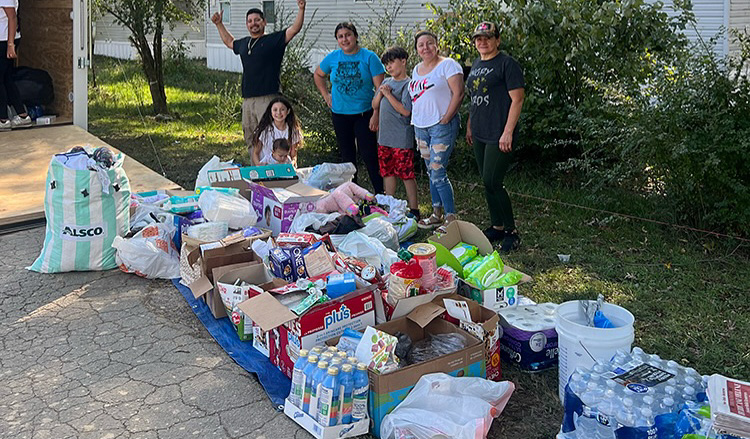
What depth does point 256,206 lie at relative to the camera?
5941mm

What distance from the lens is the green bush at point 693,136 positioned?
17.0 feet

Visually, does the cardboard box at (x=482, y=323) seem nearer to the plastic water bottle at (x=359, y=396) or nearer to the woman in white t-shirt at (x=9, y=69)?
the plastic water bottle at (x=359, y=396)

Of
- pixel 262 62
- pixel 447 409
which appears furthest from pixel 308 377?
pixel 262 62

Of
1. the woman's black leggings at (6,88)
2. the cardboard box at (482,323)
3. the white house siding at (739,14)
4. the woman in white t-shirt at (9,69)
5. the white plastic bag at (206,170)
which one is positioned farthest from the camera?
the white house siding at (739,14)

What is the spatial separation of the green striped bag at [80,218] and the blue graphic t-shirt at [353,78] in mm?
2098

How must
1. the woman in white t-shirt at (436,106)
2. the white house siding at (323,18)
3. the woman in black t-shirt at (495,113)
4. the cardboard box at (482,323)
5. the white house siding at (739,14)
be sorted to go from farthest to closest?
the white house siding at (323,18), the white house siding at (739,14), the woman in white t-shirt at (436,106), the woman in black t-shirt at (495,113), the cardboard box at (482,323)

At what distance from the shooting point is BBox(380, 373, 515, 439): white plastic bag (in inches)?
119

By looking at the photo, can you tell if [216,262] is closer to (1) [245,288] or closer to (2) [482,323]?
(1) [245,288]

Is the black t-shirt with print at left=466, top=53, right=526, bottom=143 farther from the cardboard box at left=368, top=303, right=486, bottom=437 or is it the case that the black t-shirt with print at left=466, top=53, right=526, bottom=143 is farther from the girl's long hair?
the cardboard box at left=368, top=303, right=486, bottom=437

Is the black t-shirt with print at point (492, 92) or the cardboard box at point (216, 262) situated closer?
the cardboard box at point (216, 262)

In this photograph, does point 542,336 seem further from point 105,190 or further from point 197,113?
point 197,113

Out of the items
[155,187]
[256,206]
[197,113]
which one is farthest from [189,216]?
[197,113]

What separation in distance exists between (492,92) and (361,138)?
1.66 meters

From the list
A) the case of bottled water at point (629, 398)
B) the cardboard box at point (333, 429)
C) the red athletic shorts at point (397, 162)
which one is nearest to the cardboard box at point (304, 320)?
the cardboard box at point (333, 429)
